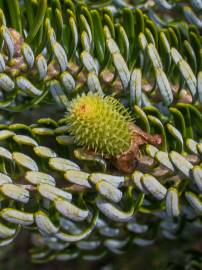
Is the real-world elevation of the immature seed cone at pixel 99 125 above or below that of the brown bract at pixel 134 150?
above

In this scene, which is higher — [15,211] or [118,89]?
[118,89]

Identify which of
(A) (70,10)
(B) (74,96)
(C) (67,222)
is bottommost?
(C) (67,222)

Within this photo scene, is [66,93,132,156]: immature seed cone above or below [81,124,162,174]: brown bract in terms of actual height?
above

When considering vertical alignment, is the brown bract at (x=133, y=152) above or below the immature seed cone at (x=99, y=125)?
below

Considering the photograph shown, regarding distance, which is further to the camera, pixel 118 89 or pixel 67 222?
pixel 67 222

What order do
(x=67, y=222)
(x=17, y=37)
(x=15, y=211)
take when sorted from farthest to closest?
1. (x=67, y=222)
2. (x=17, y=37)
3. (x=15, y=211)

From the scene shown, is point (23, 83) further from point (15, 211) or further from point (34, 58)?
point (15, 211)

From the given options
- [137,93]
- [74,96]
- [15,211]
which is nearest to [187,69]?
[137,93]

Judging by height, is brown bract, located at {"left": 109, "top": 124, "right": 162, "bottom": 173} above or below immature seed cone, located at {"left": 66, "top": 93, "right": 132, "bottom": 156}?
below
